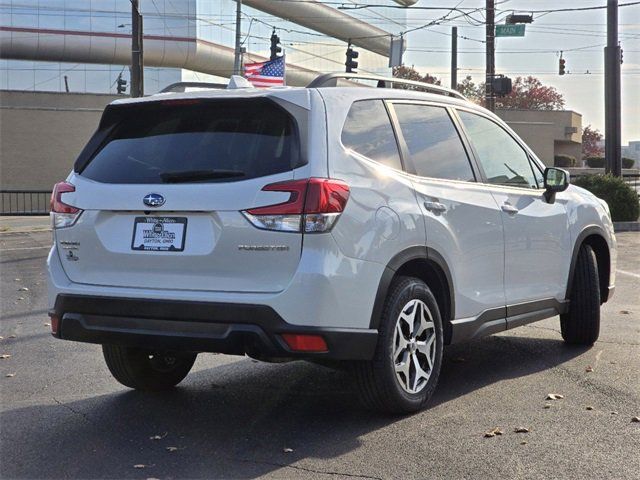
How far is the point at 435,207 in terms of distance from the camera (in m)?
5.68

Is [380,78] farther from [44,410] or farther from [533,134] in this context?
[533,134]

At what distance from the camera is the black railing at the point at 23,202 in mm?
38188

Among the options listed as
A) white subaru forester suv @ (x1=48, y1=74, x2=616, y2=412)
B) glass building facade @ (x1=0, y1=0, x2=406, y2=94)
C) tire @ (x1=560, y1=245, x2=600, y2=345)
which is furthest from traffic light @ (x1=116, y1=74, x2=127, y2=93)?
white subaru forester suv @ (x1=48, y1=74, x2=616, y2=412)

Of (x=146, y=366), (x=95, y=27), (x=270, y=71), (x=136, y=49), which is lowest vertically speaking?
(x=146, y=366)

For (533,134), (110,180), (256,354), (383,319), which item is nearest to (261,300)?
(256,354)

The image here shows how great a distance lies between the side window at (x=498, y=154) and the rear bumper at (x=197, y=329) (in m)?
2.02

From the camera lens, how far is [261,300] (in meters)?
4.79

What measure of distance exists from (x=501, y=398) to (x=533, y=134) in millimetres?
49442

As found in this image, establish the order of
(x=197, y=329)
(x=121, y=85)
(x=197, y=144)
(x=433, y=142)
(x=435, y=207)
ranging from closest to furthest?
(x=197, y=329), (x=197, y=144), (x=435, y=207), (x=433, y=142), (x=121, y=85)

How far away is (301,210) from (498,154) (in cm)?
246

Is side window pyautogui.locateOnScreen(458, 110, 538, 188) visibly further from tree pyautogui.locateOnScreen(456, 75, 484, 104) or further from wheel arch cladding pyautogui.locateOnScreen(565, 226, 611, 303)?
tree pyautogui.locateOnScreen(456, 75, 484, 104)

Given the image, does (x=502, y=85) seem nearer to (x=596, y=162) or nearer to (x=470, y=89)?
(x=596, y=162)

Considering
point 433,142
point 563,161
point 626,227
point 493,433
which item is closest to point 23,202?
point 626,227

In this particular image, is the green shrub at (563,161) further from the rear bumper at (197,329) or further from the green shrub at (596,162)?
the rear bumper at (197,329)
